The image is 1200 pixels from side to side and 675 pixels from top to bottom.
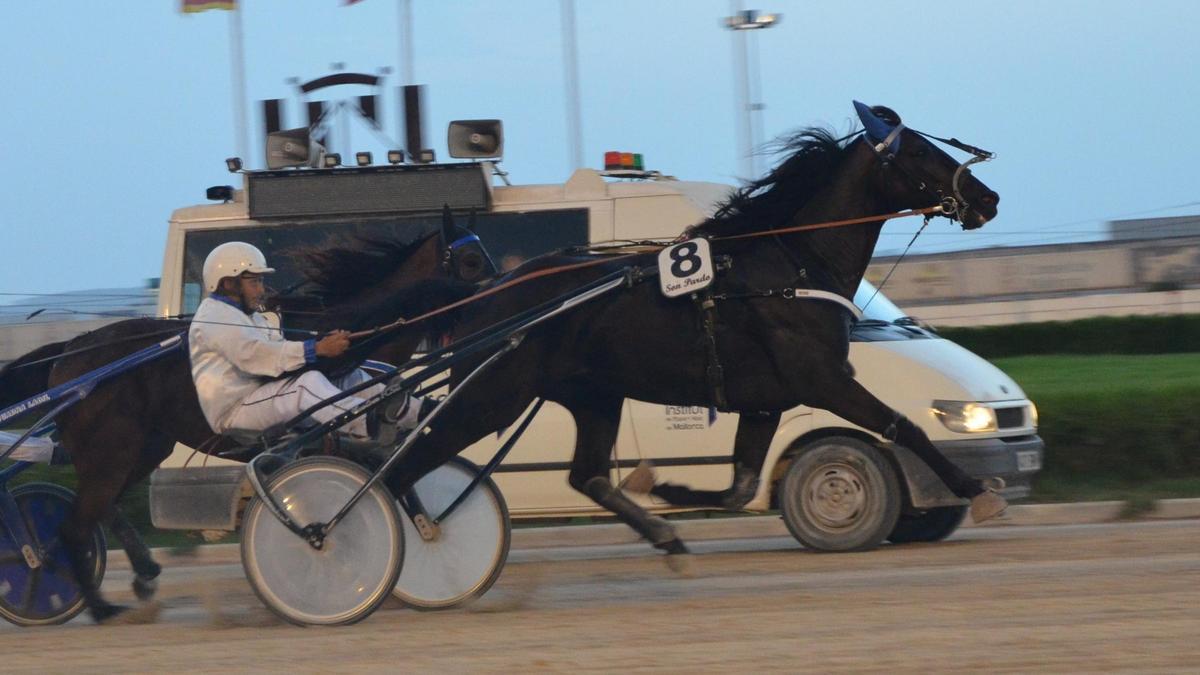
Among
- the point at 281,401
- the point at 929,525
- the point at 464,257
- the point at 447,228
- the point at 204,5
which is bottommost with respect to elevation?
the point at 929,525

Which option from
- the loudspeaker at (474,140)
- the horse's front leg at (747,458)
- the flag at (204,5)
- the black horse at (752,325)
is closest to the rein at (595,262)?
the black horse at (752,325)

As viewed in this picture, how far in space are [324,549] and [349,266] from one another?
6.02 feet

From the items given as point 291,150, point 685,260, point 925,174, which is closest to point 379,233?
point 291,150

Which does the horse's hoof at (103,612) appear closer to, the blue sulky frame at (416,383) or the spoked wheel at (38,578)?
the spoked wheel at (38,578)

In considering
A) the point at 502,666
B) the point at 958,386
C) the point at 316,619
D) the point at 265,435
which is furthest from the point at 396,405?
the point at 958,386

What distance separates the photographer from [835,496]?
26.4 ft

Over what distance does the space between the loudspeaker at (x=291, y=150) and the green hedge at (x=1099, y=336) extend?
1484 cm

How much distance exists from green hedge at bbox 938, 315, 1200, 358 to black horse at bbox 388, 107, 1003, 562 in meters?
15.8

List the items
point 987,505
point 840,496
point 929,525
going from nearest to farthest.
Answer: point 987,505 → point 840,496 → point 929,525

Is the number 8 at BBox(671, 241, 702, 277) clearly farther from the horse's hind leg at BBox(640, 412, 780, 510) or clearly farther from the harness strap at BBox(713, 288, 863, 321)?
the horse's hind leg at BBox(640, 412, 780, 510)

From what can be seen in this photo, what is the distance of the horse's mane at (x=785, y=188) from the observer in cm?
688

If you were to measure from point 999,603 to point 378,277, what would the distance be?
3.34m

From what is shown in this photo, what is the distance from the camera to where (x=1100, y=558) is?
23.9 feet

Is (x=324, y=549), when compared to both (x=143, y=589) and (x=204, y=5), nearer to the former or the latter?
(x=143, y=589)
